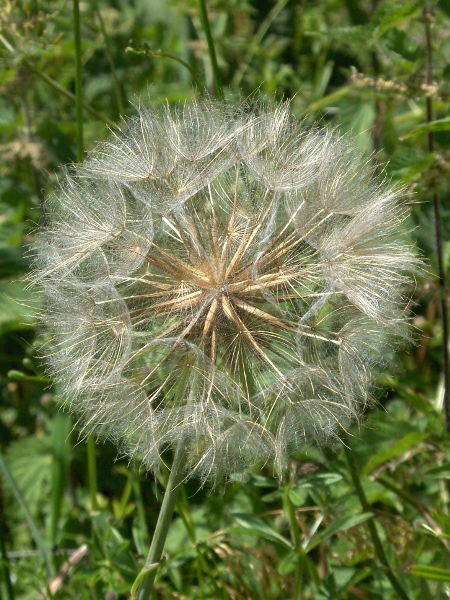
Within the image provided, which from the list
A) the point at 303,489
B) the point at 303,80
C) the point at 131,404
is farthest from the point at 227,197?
the point at 303,80

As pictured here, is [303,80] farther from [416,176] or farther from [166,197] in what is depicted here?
[166,197]

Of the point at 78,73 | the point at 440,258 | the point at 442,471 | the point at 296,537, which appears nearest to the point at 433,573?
the point at 442,471

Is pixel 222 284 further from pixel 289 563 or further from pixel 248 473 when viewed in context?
pixel 289 563

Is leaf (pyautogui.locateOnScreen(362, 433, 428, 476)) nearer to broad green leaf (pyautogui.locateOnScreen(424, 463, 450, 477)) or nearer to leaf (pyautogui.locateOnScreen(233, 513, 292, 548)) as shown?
broad green leaf (pyautogui.locateOnScreen(424, 463, 450, 477))

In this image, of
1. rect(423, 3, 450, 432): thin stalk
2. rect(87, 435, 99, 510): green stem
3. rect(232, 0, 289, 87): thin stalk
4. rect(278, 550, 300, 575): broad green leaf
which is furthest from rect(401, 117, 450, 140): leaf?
rect(232, 0, 289, 87): thin stalk

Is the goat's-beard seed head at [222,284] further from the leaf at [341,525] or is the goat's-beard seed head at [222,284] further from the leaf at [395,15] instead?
the leaf at [395,15]

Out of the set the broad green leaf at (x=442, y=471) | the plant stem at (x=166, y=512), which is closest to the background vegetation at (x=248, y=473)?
the broad green leaf at (x=442, y=471)

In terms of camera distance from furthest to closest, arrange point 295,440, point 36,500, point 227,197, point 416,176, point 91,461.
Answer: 1. point 36,500
2. point 91,461
3. point 416,176
4. point 227,197
5. point 295,440

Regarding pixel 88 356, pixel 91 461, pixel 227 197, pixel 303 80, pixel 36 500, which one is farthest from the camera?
pixel 303 80

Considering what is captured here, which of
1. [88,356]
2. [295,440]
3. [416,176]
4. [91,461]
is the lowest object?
[91,461]
